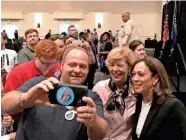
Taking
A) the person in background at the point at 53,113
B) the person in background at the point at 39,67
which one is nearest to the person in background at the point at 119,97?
the person in background at the point at 39,67

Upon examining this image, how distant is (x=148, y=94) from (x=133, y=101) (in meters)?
0.11

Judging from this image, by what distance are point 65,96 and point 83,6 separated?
15937 mm

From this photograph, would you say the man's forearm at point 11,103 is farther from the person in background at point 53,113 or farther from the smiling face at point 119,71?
the smiling face at point 119,71

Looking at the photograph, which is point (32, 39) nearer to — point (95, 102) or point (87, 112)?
point (95, 102)

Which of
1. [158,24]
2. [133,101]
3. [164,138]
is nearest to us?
[164,138]

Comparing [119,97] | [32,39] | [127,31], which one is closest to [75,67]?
[119,97]

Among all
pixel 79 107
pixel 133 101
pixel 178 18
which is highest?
pixel 178 18

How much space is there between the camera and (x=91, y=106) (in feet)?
3.89

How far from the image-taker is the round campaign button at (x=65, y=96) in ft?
3.97

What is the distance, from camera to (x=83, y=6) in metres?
16.8

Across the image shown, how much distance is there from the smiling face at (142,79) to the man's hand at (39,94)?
3.28ft

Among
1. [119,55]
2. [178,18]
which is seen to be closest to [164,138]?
Answer: [119,55]

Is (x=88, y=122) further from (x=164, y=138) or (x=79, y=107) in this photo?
(x=164, y=138)

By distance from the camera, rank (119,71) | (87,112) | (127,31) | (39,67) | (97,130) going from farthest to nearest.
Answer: (127,31) → (39,67) → (119,71) → (97,130) → (87,112)
